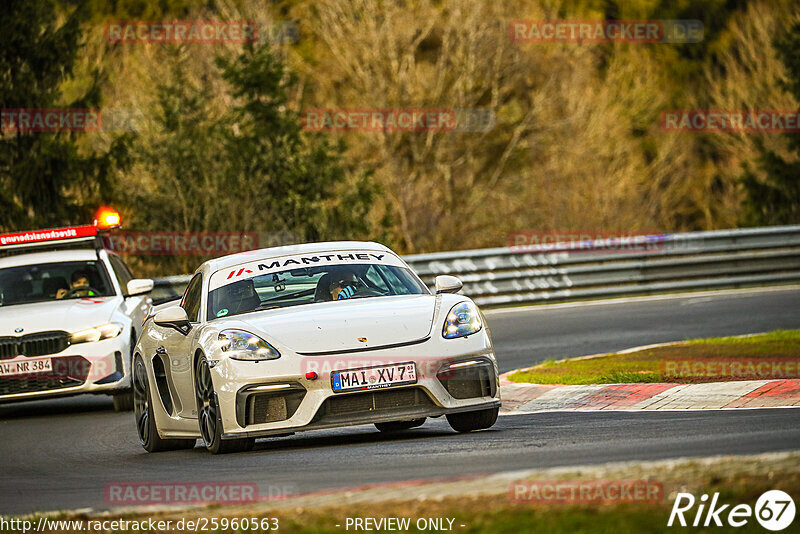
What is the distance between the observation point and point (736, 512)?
537 cm

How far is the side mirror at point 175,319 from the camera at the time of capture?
32.8ft

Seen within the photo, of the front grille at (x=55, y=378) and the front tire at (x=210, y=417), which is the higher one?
the front tire at (x=210, y=417)

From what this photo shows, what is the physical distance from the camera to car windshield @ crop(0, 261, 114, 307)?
50.1ft

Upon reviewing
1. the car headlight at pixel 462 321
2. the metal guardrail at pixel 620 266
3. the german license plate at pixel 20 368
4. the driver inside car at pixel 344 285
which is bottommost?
the metal guardrail at pixel 620 266

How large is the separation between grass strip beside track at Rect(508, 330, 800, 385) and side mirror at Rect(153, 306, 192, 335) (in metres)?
3.85

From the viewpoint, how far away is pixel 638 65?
4984 centimetres

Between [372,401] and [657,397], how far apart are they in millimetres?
2944

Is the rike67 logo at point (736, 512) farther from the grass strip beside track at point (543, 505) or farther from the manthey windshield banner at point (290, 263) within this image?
the manthey windshield banner at point (290, 263)

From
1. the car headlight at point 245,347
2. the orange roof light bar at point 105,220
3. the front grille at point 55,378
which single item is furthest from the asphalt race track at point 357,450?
the orange roof light bar at point 105,220

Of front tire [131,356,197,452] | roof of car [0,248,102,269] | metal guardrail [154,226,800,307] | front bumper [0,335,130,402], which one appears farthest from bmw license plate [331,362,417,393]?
metal guardrail [154,226,800,307]

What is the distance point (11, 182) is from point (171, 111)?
3.93 m

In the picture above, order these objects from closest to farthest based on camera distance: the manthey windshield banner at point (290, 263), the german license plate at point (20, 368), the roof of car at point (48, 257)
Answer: the manthey windshield banner at point (290, 263) → the german license plate at point (20, 368) → the roof of car at point (48, 257)

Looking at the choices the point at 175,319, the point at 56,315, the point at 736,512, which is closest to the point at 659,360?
the point at 175,319

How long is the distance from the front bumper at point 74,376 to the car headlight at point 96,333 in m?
0.06
